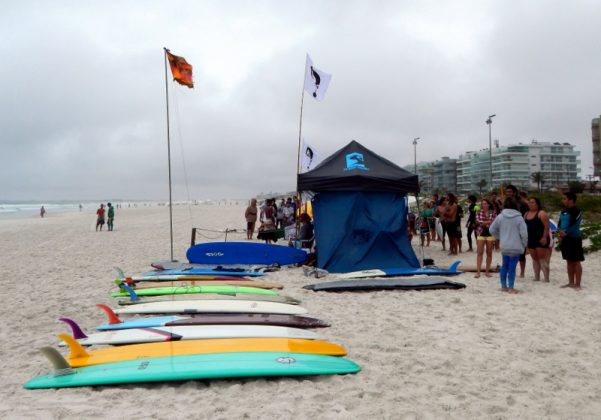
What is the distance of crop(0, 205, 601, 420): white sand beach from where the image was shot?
301cm

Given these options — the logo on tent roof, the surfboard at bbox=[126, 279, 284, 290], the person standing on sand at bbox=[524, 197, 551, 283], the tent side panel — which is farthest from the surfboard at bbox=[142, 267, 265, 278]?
the person standing on sand at bbox=[524, 197, 551, 283]

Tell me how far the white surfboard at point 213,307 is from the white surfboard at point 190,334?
813mm

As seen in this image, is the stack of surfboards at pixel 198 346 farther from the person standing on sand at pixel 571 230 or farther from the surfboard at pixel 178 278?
the person standing on sand at pixel 571 230

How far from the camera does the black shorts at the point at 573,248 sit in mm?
6539

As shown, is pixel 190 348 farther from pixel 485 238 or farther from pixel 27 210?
pixel 27 210

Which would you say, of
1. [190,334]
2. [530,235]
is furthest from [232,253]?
[530,235]

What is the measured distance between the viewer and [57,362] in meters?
3.50

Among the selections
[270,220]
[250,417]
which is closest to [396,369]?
[250,417]

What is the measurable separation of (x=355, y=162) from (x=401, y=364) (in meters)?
5.60

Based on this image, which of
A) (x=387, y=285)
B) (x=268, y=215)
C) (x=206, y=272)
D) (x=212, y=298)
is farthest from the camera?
(x=268, y=215)

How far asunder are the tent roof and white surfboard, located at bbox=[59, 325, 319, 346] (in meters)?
4.44

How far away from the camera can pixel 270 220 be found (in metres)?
14.2

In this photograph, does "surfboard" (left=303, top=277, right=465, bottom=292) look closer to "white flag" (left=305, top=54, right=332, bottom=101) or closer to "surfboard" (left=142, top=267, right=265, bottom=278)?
"surfboard" (left=142, top=267, right=265, bottom=278)

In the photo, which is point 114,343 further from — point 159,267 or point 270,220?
point 270,220
